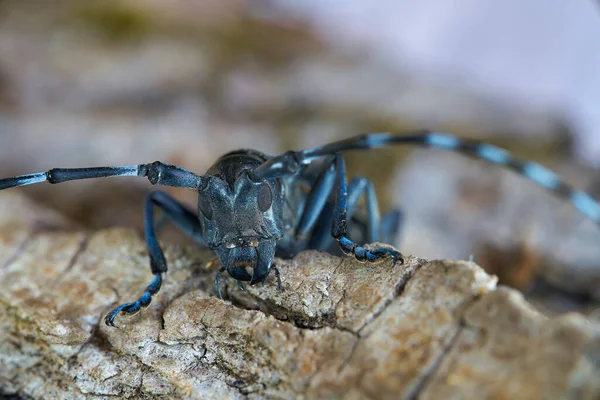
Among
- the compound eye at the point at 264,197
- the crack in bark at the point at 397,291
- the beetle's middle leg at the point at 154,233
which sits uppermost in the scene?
the compound eye at the point at 264,197

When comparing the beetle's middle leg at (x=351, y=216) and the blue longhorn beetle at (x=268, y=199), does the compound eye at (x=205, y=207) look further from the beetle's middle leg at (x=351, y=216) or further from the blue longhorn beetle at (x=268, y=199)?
the beetle's middle leg at (x=351, y=216)

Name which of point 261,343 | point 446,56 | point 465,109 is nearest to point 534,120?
point 465,109

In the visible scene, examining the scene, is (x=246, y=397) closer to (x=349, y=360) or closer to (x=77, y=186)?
(x=349, y=360)

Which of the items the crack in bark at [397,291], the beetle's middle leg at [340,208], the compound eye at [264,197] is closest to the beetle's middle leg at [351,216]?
the beetle's middle leg at [340,208]

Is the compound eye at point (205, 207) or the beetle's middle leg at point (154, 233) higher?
the compound eye at point (205, 207)

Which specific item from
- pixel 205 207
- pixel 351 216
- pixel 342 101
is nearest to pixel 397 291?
pixel 205 207

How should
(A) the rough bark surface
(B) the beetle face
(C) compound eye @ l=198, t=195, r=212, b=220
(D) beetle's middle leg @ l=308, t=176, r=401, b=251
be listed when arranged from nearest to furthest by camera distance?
(A) the rough bark surface, (B) the beetle face, (C) compound eye @ l=198, t=195, r=212, b=220, (D) beetle's middle leg @ l=308, t=176, r=401, b=251

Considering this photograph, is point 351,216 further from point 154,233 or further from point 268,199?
point 154,233

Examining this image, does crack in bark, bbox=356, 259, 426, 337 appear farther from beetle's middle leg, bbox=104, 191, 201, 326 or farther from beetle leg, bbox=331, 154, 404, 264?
beetle's middle leg, bbox=104, 191, 201, 326

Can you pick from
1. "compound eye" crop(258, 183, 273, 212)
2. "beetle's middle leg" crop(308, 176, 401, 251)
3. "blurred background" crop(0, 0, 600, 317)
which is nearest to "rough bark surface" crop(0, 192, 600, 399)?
"compound eye" crop(258, 183, 273, 212)
